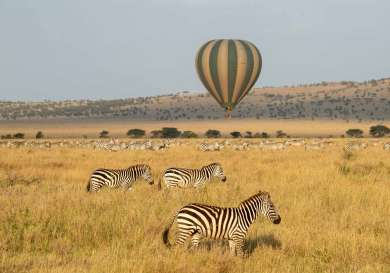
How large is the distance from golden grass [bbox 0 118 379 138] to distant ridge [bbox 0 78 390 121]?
25.8 feet

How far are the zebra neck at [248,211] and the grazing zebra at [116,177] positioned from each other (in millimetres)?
7823

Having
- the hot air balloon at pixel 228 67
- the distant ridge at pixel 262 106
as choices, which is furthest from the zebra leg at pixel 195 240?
the distant ridge at pixel 262 106

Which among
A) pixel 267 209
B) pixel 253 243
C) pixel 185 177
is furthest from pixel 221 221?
pixel 185 177

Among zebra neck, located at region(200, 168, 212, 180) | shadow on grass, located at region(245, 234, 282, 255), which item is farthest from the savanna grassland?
zebra neck, located at region(200, 168, 212, 180)

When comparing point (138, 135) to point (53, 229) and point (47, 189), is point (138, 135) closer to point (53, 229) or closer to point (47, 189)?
point (47, 189)

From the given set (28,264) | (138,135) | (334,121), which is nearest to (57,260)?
(28,264)

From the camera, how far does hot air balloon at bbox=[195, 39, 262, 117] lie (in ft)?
128

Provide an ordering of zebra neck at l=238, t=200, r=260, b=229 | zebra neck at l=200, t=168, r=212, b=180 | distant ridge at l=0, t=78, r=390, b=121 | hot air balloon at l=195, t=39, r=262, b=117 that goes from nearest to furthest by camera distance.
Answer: zebra neck at l=238, t=200, r=260, b=229
zebra neck at l=200, t=168, r=212, b=180
hot air balloon at l=195, t=39, r=262, b=117
distant ridge at l=0, t=78, r=390, b=121

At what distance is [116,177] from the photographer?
16641 millimetres

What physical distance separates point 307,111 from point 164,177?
4869 inches

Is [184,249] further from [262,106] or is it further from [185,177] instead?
[262,106]

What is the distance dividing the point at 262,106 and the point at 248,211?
14005cm

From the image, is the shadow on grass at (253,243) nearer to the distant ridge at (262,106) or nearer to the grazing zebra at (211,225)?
the grazing zebra at (211,225)

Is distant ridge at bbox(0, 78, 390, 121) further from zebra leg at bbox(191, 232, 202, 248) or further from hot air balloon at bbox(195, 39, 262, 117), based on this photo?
zebra leg at bbox(191, 232, 202, 248)
